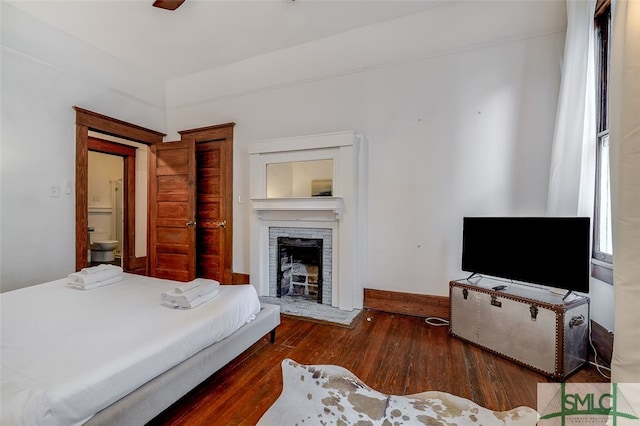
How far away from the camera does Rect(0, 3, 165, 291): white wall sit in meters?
2.62

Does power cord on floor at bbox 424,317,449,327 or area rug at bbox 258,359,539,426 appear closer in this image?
area rug at bbox 258,359,539,426

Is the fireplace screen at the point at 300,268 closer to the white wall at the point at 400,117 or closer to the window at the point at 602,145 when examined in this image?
the white wall at the point at 400,117

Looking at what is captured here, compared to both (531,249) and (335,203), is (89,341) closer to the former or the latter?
(335,203)

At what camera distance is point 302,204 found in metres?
3.10

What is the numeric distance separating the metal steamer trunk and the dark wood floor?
88 millimetres

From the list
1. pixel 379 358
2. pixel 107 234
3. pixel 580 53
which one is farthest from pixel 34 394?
pixel 107 234

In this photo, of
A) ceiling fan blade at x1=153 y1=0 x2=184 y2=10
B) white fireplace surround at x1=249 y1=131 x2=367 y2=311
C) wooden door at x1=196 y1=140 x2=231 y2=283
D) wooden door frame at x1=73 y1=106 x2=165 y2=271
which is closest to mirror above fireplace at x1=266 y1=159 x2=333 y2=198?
white fireplace surround at x1=249 y1=131 x2=367 y2=311

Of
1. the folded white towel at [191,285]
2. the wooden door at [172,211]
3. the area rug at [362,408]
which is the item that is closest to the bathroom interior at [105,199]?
the wooden door at [172,211]

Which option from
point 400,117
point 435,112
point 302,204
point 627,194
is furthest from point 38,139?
point 627,194

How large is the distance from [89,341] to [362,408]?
135 centimetres

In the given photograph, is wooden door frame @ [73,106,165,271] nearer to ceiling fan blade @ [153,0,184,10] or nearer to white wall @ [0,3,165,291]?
white wall @ [0,3,165,291]

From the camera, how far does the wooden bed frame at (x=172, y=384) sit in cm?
113

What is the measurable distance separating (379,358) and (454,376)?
0.51 metres

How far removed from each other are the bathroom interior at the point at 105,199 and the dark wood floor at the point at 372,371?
5.06m
